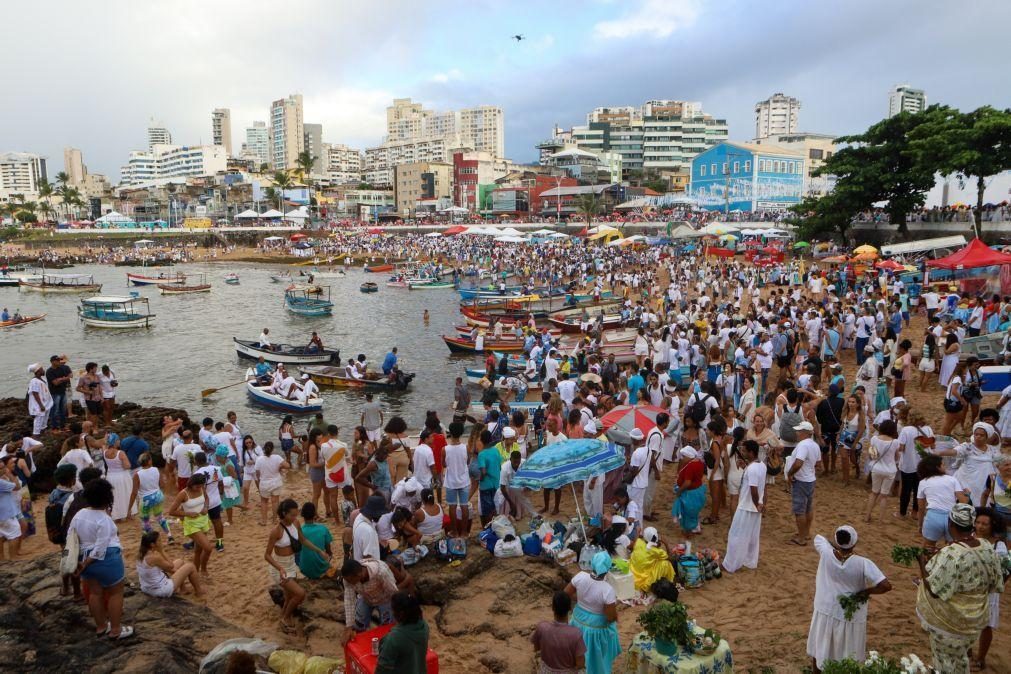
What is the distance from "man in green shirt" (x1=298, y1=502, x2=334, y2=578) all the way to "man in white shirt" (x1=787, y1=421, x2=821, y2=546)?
214 inches

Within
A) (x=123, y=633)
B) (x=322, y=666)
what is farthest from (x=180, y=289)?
(x=322, y=666)

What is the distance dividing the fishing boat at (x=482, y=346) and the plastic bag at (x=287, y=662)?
1939 centimetres

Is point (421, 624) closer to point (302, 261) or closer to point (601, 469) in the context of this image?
point (601, 469)

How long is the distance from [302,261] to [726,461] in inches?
2722

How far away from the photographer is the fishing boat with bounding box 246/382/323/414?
1898cm

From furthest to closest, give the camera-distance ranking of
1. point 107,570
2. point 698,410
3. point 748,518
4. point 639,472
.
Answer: point 698,410, point 639,472, point 748,518, point 107,570

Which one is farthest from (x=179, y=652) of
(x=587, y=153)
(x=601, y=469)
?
(x=587, y=153)

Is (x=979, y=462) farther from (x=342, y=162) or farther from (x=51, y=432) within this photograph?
(x=342, y=162)

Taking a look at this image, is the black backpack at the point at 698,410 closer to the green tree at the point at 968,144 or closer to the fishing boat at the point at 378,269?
the green tree at the point at 968,144

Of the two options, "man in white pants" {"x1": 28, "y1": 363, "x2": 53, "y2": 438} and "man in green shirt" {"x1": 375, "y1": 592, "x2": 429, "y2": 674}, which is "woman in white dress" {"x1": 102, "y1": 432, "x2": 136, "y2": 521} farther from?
"man in green shirt" {"x1": 375, "y1": 592, "x2": 429, "y2": 674}

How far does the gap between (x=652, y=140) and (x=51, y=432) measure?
353 ft

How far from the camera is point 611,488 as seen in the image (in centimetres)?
884

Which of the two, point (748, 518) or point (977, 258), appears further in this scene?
point (977, 258)

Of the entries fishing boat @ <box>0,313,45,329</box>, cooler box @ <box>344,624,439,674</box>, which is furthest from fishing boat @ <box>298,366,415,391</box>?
fishing boat @ <box>0,313,45,329</box>
